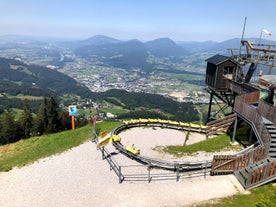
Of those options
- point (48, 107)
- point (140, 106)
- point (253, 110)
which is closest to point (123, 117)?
point (140, 106)

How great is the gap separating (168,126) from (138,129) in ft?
12.7

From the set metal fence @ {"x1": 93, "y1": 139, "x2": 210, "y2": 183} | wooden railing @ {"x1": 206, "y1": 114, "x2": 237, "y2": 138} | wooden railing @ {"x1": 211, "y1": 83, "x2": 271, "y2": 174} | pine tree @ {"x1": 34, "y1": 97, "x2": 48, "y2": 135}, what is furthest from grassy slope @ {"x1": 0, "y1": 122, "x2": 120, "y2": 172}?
pine tree @ {"x1": 34, "y1": 97, "x2": 48, "y2": 135}

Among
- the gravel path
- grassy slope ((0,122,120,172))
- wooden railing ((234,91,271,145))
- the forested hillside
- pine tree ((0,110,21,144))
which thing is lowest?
the forested hillside

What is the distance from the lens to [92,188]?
62.0ft

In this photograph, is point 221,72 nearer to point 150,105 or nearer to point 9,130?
point 9,130

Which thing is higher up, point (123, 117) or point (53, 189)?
point (53, 189)

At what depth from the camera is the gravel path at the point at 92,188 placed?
56.7 feet

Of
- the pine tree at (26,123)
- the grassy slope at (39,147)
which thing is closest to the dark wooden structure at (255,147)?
the grassy slope at (39,147)

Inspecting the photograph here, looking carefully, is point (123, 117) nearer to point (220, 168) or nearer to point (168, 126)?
point (168, 126)

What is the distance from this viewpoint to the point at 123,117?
131 meters

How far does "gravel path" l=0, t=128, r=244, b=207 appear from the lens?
17.3m

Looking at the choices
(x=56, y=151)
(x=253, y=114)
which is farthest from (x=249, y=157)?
(x=56, y=151)

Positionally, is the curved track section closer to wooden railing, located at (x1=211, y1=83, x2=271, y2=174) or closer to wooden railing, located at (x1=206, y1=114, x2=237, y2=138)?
wooden railing, located at (x1=211, y1=83, x2=271, y2=174)

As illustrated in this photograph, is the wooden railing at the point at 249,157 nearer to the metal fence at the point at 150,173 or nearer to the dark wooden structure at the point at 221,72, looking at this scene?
the metal fence at the point at 150,173
